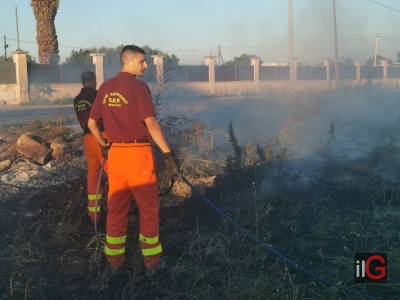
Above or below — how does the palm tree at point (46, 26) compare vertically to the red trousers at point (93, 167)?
above

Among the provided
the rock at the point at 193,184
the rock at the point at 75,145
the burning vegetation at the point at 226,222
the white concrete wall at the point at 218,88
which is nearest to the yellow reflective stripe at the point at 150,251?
the burning vegetation at the point at 226,222

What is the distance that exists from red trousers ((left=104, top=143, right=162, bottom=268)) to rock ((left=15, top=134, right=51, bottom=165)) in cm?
380

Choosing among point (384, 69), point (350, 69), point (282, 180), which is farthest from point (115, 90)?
point (384, 69)

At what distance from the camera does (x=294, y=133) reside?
7316mm

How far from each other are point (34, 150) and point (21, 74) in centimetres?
2038

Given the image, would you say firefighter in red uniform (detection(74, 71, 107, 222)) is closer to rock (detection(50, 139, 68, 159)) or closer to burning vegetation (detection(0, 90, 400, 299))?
burning vegetation (detection(0, 90, 400, 299))

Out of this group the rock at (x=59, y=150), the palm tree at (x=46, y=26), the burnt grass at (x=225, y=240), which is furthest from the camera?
the palm tree at (x=46, y=26)

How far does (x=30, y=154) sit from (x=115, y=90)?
4057 millimetres

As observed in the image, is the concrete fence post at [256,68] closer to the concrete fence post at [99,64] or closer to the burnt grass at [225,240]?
the concrete fence post at [99,64]

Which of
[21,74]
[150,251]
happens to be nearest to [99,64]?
[21,74]

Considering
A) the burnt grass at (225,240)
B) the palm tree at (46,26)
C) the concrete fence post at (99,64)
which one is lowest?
the burnt grass at (225,240)

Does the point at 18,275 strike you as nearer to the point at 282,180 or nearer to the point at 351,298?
the point at 351,298

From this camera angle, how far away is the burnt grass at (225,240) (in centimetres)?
374

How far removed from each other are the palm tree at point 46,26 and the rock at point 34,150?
65.6 ft
